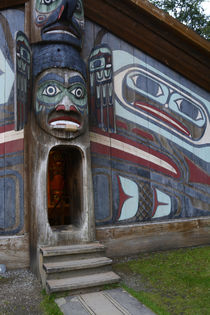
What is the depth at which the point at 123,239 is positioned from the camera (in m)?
5.00

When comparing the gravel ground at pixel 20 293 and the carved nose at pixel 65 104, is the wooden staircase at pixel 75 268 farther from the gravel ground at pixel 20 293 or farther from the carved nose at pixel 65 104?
the carved nose at pixel 65 104

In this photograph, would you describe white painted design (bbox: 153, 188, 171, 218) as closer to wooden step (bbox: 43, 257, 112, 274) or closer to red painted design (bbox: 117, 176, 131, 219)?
red painted design (bbox: 117, 176, 131, 219)

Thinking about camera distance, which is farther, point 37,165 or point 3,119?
point 3,119

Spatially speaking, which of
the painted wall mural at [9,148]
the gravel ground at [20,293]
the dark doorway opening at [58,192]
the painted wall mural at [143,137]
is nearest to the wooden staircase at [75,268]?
the gravel ground at [20,293]

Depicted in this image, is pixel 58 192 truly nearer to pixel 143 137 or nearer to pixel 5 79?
pixel 143 137

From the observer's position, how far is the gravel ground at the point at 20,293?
9.70 feet

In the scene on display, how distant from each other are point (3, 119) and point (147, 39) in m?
3.42

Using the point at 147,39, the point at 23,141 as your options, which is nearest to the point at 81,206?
the point at 23,141

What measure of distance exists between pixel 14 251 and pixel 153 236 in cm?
258

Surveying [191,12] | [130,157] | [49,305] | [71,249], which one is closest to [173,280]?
[71,249]

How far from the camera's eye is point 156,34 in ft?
19.1

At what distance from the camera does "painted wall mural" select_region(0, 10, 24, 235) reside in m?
4.35

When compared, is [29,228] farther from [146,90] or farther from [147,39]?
[147,39]

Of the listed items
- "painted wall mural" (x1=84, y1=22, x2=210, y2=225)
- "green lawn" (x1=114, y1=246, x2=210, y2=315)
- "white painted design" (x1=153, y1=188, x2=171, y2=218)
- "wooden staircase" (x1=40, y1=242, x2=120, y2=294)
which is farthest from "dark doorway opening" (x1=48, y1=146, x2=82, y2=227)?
"green lawn" (x1=114, y1=246, x2=210, y2=315)
